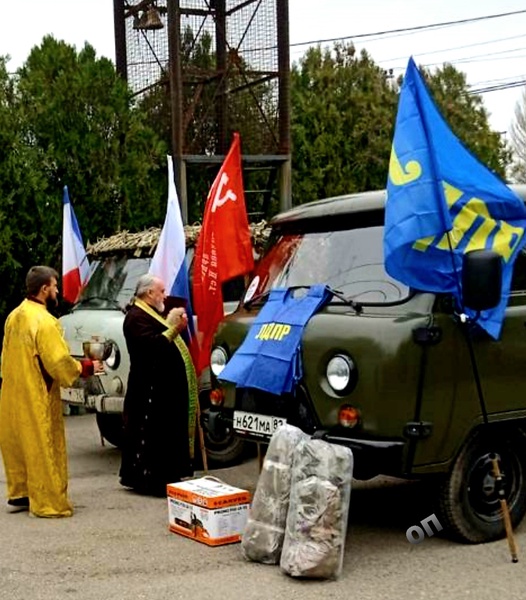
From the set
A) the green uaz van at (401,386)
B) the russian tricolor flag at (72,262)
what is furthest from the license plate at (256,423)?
the russian tricolor flag at (72,262)

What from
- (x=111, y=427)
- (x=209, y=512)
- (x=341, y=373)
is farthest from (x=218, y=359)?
(x=111, y=427)

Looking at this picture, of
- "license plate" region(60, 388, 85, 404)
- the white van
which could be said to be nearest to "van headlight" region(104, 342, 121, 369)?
the white van

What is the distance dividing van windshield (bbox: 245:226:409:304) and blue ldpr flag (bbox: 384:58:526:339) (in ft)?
1.13

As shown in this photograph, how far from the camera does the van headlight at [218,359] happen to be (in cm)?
703

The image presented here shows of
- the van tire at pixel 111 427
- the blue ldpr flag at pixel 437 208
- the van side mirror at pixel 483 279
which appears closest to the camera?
the van side mirror at pixel 483 279

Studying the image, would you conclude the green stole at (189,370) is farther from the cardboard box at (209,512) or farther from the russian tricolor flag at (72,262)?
the russian tricolor flag at (72,262)

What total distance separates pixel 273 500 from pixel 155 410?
207cm

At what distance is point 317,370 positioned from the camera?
609 centimetres

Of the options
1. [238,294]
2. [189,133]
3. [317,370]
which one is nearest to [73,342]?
[238,294]

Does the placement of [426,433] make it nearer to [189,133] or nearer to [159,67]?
[189,133]

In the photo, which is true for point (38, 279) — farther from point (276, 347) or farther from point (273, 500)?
point (273, 500)

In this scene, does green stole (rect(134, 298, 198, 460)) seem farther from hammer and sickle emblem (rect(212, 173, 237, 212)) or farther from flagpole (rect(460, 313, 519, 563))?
flagpole (rect(460, 313, 519, 563))

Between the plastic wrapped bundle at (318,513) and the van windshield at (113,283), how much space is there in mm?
4237

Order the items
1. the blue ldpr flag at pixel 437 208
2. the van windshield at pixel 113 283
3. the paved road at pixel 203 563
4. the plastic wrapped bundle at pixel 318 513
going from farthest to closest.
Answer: the van windshield at pixel 113 283 → the blue ldpr flag at pixel 437 208 → the plastic wrapped bundle at pixel 318 513 → the paved road at pixel 203 563
